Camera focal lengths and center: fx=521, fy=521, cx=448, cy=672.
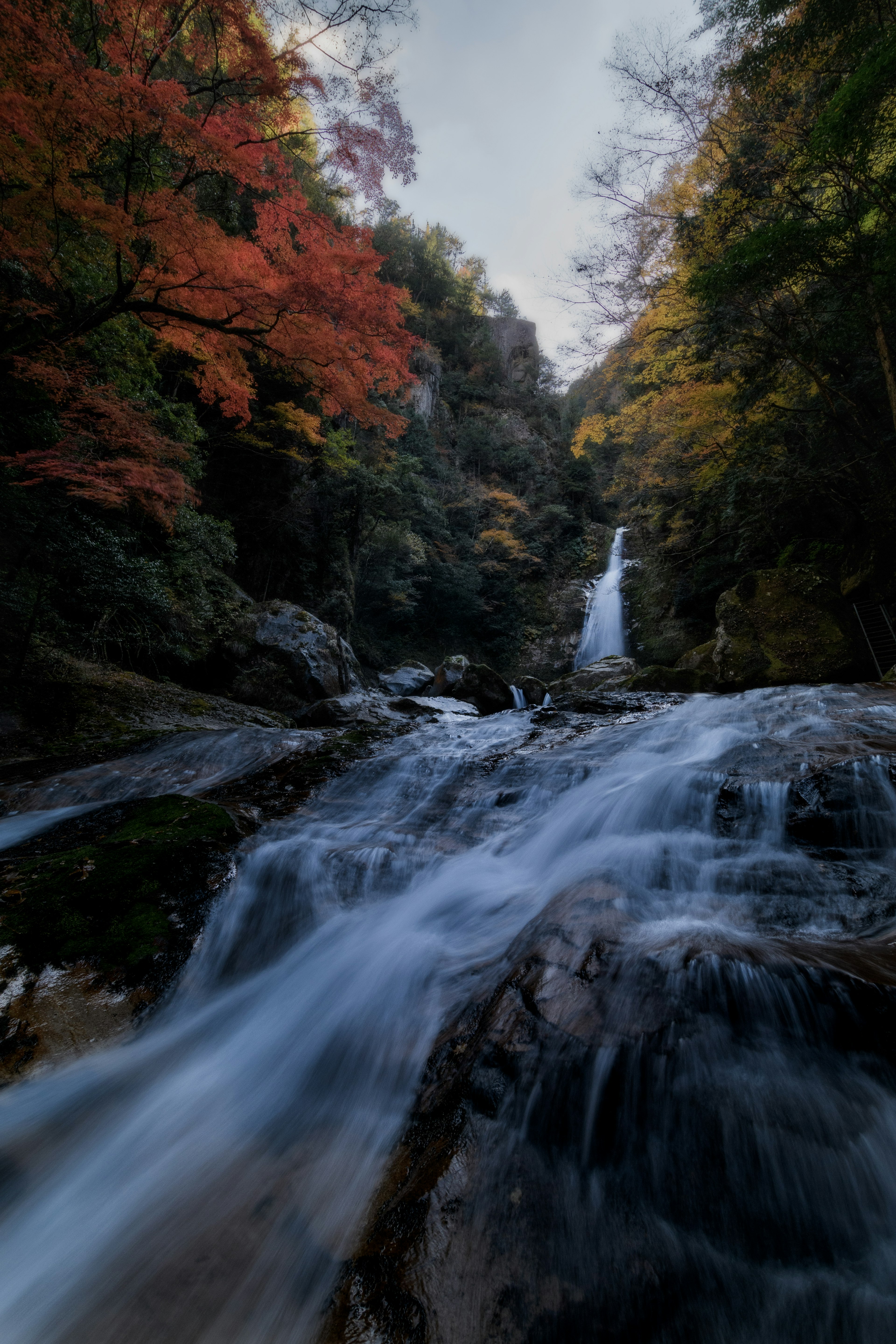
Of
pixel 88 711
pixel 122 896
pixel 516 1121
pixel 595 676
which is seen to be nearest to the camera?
pixel 516 1121

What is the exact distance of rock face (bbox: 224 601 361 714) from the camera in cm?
1047

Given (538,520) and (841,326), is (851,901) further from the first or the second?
(538,520)

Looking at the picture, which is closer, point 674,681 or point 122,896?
point 122,896

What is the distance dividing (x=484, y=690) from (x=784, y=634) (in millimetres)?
7073

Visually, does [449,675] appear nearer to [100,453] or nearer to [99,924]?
[100,453]

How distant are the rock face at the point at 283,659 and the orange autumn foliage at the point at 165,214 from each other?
4697 mm

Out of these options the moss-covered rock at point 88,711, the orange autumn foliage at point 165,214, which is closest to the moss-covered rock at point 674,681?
the orange autumn foliage at point 165,214

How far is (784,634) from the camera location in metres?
9.84

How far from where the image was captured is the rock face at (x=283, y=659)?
34.3 feet

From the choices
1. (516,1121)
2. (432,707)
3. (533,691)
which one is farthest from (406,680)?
(516,1121)

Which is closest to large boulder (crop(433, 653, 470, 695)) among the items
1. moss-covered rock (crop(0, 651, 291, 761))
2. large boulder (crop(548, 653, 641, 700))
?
large boulder (crop(548, 653, 641, 700))

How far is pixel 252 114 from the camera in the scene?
739cm

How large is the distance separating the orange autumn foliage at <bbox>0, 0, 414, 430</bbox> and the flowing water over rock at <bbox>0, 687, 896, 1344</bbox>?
7.07m

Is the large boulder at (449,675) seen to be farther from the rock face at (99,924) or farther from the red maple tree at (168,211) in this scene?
the rock face at (99,924)
